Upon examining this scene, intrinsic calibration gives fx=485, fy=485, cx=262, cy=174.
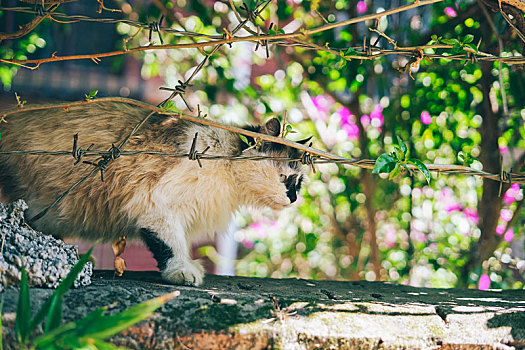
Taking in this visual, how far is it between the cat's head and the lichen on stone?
0.93m

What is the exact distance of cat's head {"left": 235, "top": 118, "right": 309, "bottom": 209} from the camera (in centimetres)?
246

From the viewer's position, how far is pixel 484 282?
10.6 ft

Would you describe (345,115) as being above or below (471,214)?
above

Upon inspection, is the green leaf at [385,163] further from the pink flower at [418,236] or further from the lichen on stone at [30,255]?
the pink flower at [418,236]

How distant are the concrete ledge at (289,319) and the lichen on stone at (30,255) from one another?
2.4 inches

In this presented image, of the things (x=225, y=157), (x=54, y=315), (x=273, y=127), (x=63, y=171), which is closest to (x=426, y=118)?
(x=273, y=127)

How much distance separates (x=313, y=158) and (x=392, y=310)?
66 centimetres

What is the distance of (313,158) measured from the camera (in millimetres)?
1934

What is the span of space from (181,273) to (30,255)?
2.01ft

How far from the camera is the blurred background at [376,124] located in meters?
3.05

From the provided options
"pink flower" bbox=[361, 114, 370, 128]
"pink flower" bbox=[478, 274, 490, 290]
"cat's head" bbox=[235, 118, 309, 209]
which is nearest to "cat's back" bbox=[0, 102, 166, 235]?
"cat's head" bbox=[235, 118, 309, 209]

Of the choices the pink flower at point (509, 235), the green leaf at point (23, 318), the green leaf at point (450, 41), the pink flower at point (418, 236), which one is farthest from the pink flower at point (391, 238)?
the green leaf at point (23, 318)

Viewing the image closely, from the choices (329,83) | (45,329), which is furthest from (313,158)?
(329,83)

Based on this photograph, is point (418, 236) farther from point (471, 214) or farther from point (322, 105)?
point (322, 105)
